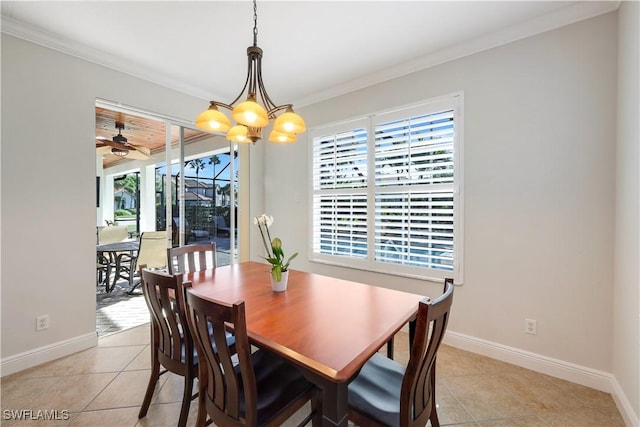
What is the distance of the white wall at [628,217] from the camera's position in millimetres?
1587

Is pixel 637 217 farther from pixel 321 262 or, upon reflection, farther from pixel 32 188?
pixel 32 188

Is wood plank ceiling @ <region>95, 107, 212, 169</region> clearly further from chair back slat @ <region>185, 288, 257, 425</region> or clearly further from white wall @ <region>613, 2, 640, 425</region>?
white wall @ <region>613, 2, 640, 425</region>

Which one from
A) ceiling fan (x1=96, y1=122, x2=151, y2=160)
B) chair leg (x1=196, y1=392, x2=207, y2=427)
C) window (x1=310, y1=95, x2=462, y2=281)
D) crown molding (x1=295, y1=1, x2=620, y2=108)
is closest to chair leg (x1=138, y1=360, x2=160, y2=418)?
chair leg (x1=196, y1=392, x2=207, y2=427)

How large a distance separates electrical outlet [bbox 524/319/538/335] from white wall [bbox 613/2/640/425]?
43 cm

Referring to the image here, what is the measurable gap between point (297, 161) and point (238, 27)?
173cm

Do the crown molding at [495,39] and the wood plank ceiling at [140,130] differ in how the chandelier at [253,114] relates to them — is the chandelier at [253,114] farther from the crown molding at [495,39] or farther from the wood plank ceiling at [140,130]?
the wood plank ceiling at [140,130]

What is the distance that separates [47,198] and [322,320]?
2.59 metres

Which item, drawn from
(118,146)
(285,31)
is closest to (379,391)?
(285,31)

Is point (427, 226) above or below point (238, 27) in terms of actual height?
below

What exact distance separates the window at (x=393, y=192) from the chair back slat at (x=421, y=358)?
1.52 m

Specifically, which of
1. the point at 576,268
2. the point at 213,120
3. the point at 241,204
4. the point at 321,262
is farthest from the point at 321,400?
the point at 241,204

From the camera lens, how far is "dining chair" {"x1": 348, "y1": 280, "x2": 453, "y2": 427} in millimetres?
1010

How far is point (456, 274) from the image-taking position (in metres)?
2.51

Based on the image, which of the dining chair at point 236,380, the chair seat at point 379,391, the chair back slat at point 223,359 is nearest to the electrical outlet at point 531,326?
the chair seat at point 379,391
